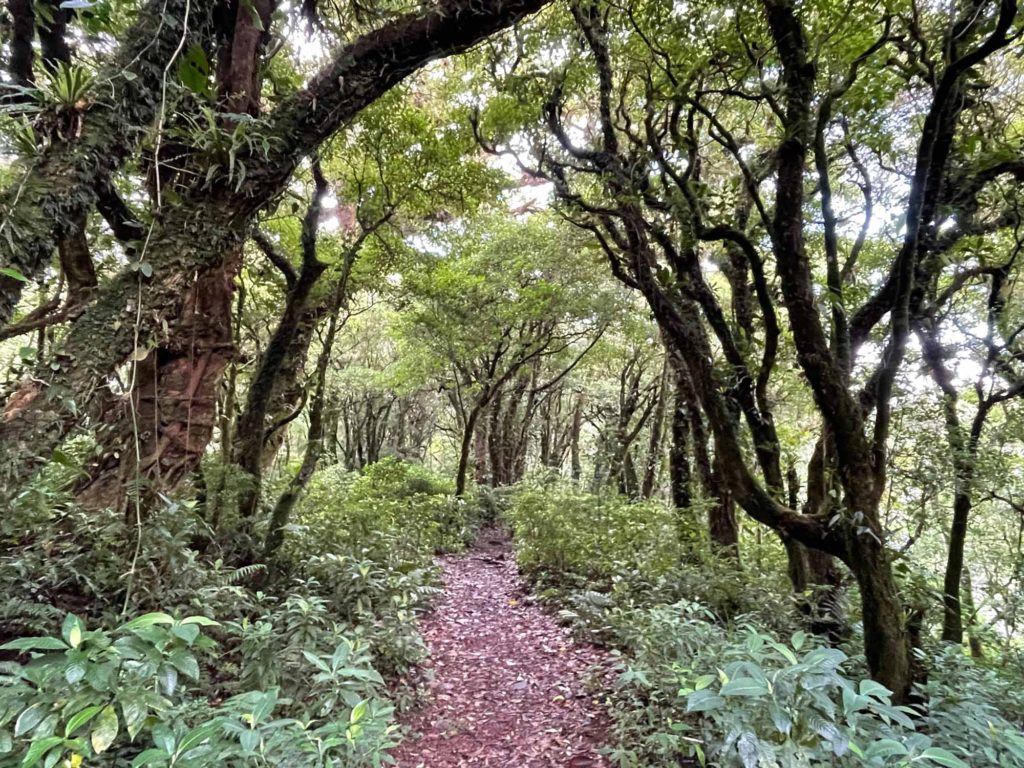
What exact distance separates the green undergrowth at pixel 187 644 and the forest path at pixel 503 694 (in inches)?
12.6

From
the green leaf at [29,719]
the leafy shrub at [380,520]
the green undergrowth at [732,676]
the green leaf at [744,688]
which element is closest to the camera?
the green leaf at [29,719]

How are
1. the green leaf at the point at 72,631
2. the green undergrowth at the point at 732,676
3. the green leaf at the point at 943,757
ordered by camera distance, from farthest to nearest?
the green undergrowth at the point at 732,676
the green leaf at the point at 943,757
the green leaf at the point at 72,631

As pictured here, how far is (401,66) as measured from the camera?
3.41 metres

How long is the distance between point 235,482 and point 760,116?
8618mm

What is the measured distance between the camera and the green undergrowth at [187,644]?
1.82 metres

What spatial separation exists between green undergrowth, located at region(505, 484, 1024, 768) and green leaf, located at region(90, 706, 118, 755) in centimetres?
222

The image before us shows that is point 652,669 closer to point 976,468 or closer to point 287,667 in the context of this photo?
point 287,667

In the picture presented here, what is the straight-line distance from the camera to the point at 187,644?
2090 mm

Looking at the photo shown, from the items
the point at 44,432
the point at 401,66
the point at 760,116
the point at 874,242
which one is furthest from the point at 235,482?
the point at 874,242

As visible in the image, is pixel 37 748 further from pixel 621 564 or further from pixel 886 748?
pixel 621 564

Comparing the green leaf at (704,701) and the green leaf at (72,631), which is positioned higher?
the green leaf at (72,631)

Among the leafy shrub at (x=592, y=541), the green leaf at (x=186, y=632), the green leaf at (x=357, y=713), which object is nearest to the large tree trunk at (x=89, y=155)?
the green leaf at (x=186, y=632)

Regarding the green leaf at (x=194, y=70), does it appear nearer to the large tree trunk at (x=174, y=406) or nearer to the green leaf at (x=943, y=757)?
the large tree trunk at (x=174, y=406)

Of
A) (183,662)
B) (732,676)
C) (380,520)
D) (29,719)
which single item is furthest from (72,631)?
(380,520)
